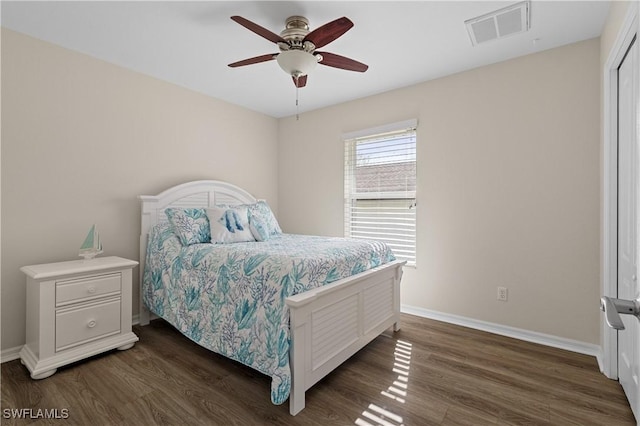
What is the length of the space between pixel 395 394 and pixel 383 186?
2.22 meters

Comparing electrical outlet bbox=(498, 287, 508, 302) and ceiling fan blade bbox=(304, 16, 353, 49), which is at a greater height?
ceiling fan blade bbox=(304, 16, 353, 49)

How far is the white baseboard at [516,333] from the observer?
2.46 m

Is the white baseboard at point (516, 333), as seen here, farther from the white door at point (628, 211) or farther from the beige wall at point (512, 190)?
the white door at point (628, 211)

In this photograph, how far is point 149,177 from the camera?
3.17m

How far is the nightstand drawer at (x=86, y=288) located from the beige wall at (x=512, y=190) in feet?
9.05

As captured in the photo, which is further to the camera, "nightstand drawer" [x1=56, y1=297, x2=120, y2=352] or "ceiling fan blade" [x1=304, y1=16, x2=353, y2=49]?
"nightstand drawer" [x1=56, y1=297, x2=120, y2=352]

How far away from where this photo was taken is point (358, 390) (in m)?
1.97

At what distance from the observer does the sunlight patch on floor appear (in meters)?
1.69

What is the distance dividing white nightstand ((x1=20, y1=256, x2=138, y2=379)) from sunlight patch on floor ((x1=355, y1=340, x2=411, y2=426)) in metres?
1.95

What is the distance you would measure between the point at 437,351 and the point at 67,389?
2588mm

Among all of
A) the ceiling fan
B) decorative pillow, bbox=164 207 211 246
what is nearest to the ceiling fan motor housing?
the ceiling fan

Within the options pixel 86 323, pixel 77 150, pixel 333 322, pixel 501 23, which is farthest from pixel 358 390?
pixel 77 150

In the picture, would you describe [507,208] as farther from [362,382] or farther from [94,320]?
[94,320]

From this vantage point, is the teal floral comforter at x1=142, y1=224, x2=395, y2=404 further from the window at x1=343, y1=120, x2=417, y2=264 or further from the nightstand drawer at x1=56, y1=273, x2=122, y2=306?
the window at x1=343, y1=120, x2=417, y2=264
